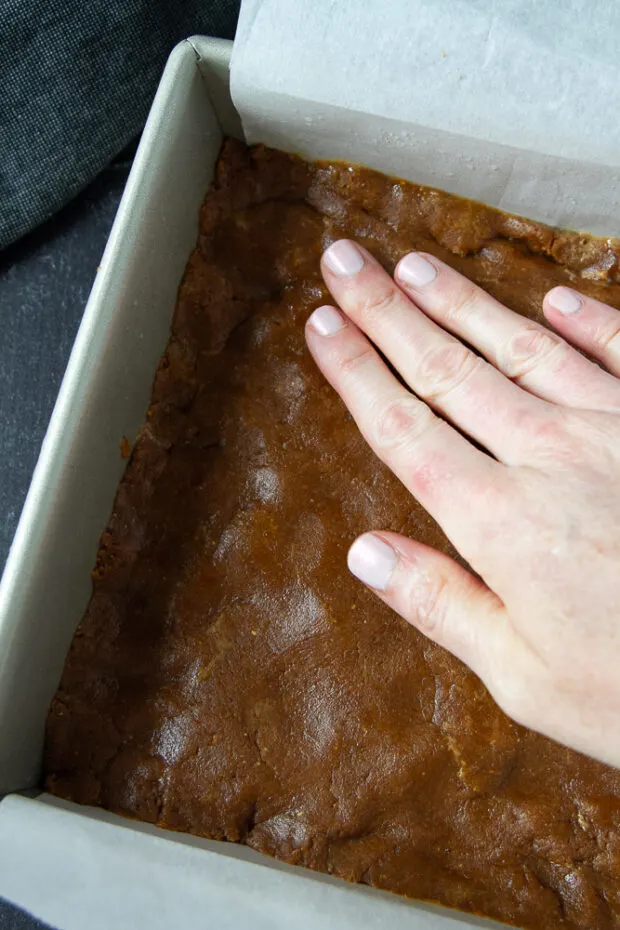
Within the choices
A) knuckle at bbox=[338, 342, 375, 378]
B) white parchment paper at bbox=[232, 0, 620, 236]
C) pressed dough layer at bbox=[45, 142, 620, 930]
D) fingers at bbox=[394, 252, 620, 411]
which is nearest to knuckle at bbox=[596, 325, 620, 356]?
fingers at bbox=[394, 252, 620, 411]

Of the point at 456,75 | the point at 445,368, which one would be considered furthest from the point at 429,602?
the point at 456,75

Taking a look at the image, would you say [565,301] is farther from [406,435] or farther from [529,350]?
[406,435]

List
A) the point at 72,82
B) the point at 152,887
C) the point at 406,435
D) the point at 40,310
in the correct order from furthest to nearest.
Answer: the point at 40,310 < the point at 72,82 < the point at 406,435 < the point at 152,887

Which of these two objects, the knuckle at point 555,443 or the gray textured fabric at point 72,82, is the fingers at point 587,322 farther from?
the gray textured fabric at point 72,82

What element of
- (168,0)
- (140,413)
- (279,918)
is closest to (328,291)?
(140,413)

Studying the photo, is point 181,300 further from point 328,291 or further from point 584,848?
point 584,848

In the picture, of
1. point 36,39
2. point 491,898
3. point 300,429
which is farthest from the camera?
point 36,39

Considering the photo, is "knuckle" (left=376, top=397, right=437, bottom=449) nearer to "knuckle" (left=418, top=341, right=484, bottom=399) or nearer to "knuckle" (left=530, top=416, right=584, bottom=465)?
"knuckle" (left=418, top=341, right=484, bottom=399)
